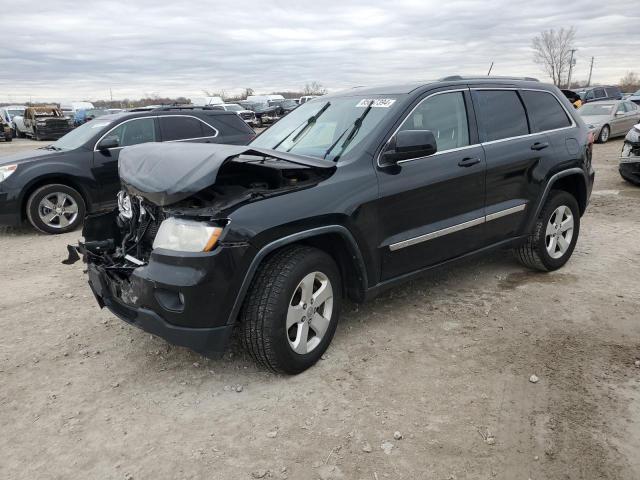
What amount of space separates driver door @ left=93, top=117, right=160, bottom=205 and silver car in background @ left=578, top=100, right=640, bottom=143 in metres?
13.7

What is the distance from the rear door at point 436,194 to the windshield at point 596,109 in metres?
15.0

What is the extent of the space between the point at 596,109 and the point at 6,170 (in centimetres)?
1694

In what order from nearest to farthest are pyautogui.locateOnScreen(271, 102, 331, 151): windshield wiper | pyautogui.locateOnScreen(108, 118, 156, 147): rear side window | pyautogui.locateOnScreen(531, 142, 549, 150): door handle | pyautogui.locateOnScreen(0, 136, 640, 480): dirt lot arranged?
1. pyautogui.locateOnScreen(0, 136, 640, 480): dirt lot
2. pyautogui.locateOnScreen(271, 102, 331, 151): windshield wiper
3. pyautogui.locateOnScreen(531, 142, 549, 150): door handle
4. pyautogui.locateOnScreen(108, 118, 156, 147): rear side window

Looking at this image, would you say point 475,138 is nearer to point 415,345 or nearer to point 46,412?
point 415,345

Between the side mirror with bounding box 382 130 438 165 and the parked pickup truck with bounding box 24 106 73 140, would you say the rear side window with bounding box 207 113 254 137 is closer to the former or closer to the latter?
the side mirror with bounding box 382 130 438 165

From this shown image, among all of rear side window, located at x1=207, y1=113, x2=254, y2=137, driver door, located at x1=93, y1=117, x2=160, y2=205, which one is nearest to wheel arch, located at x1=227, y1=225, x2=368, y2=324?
driver door, located at x1=93, y1=117, x2=160, y2=205

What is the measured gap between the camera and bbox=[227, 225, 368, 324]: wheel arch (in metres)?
2.93

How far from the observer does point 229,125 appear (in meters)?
8.45

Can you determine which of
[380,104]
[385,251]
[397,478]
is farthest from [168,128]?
[397,478]

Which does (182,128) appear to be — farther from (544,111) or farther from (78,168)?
(544,111)

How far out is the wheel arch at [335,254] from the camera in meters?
2.93

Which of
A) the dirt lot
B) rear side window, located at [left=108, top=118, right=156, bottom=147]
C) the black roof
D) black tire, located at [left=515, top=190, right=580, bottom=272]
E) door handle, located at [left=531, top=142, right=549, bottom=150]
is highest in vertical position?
the black roof

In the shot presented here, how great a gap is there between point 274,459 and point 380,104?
2559 millimetres

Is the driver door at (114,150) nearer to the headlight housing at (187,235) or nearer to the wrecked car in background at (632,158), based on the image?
the headlight housing at (187,235)
